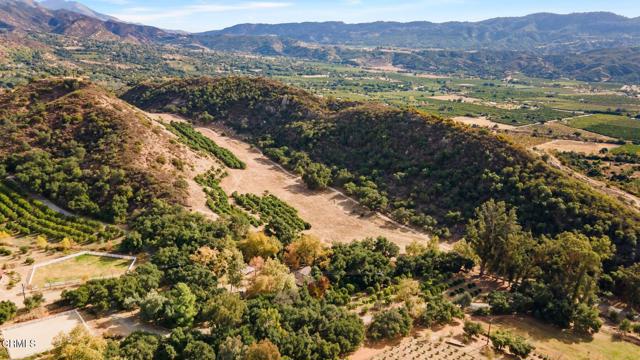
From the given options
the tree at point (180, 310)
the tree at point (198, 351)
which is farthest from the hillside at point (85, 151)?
the tree at point (198, 351)

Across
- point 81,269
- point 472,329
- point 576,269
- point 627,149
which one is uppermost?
point 627,149

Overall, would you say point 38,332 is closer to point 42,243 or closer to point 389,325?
point 42,243

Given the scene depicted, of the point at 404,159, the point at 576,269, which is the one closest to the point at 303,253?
the point at 576,269

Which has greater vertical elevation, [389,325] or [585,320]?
[389,325]

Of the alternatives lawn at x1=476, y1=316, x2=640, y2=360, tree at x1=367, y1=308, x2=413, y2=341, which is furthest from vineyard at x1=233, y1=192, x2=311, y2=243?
lawn at x1=476, y1=316, x2=640, y2=360

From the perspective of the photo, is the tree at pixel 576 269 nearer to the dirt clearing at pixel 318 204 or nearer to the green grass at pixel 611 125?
the dirt clearing at pixel 318 204

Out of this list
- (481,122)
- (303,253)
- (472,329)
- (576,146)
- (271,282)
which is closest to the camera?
(472,329)

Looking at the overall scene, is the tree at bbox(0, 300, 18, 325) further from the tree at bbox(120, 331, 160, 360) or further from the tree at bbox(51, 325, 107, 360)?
the tree at bbox(120, 331, 160, 360)
